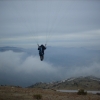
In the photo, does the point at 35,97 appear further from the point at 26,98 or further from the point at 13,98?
the point at 13,98

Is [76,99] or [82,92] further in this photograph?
[82,92]

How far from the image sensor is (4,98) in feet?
121

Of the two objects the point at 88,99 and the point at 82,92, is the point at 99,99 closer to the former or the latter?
the point at 88,99

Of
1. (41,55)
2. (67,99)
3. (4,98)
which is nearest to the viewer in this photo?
(4,98)

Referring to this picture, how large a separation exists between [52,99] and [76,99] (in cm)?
485

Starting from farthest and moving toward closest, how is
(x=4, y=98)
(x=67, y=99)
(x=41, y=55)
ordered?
(x=41, y=55) → (x=67, y=99) → (x=4, y=98)

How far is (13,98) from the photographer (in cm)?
3753

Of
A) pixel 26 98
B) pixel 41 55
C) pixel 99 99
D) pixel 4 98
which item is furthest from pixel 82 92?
pixel 4 98

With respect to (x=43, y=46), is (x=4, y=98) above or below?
below

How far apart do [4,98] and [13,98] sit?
1620mm

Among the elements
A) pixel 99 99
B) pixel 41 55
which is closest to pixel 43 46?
pixel 41 55

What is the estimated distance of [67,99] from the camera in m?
39.3

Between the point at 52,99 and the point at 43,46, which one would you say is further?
the point at 43,46

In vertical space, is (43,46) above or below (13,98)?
above
